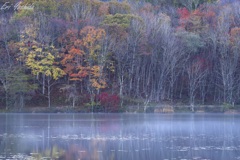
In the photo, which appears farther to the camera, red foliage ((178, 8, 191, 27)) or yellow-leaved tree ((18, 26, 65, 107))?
red foliage ((178, 8, 191, 27))

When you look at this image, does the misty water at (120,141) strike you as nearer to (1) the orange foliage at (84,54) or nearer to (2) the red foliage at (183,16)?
(1) the orange foliage at (84,54)

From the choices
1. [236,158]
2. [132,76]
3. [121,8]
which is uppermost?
[121,8]

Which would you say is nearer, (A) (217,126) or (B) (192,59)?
(A) (217,126)

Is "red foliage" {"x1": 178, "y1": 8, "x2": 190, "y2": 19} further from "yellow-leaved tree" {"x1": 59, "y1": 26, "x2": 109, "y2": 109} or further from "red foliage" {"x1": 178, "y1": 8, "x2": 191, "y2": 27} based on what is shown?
"yellow-leaved tree" {"x1": 59, "y1": 26, "x2": 109, "y2": 109}

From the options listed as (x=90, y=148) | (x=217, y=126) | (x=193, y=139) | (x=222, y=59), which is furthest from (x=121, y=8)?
(x=90, y=148)

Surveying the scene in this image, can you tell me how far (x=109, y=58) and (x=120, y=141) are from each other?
33.3 m

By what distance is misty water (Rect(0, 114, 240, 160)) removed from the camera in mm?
23281

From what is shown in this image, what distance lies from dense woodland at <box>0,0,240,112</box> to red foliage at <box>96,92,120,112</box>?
0.37ft

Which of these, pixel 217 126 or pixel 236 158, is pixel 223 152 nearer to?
pixel 236 158

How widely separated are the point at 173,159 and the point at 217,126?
17.4 metres

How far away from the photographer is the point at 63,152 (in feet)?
78.5

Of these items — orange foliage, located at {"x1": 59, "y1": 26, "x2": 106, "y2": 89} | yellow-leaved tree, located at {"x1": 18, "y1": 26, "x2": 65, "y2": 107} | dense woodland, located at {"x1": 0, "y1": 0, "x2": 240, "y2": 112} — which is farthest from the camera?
orange foliage, located at {"x1": 59, "y1": 26, "x2": 106, "y2": 89}

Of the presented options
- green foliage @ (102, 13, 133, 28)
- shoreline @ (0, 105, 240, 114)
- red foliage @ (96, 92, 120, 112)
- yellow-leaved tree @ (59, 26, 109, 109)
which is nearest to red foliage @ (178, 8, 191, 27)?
green foliage @ (102, 13, 133, 28)

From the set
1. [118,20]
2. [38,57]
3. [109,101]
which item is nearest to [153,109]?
[109,101]
